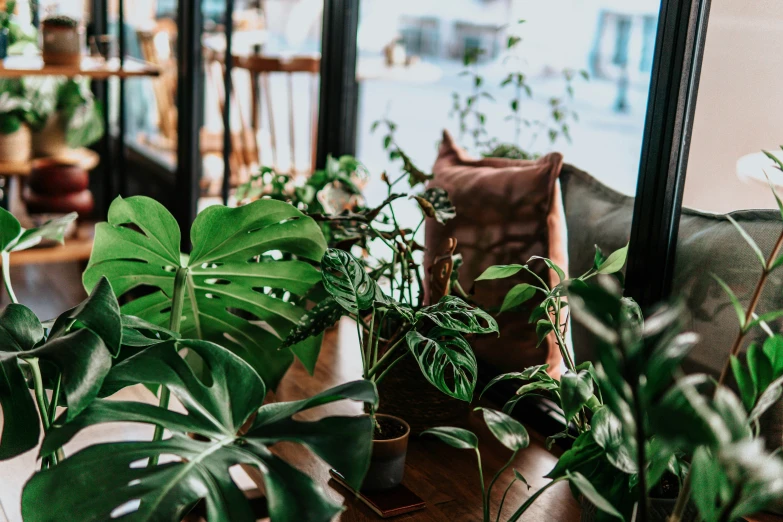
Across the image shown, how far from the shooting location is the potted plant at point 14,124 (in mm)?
3129

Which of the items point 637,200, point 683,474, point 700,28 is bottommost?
point 683,474

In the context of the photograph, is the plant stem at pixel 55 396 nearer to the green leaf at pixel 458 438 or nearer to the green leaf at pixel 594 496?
the green leaf at pixel 458 438

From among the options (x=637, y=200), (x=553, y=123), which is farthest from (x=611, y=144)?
(x=637, y=200)

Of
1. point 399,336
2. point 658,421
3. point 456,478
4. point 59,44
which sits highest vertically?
point 59,44

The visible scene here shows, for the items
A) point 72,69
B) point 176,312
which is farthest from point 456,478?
point 72,69

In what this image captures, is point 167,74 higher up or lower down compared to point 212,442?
higher up

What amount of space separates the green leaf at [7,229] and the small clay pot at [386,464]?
22.8 inches

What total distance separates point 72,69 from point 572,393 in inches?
98.9

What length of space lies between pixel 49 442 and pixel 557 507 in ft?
2.50

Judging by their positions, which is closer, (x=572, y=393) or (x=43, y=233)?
(x=572, y=393)

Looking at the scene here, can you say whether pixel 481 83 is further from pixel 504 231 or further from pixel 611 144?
pixel 504 231

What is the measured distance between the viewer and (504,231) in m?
1.62

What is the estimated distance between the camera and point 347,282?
113 cm

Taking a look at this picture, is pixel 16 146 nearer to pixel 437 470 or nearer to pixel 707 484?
pixel 437 470
